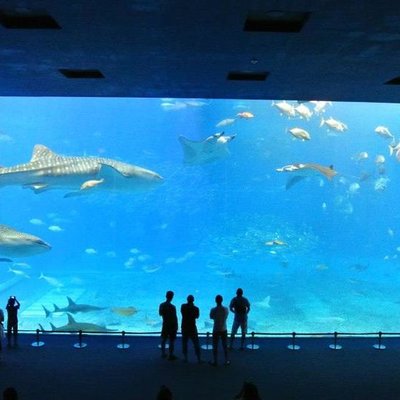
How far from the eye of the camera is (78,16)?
3.71 metres

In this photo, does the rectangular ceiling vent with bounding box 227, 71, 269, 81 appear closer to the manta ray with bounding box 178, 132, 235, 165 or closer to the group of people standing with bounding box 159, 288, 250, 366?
the group of people standing with bounding box 159, 288, 250, 366

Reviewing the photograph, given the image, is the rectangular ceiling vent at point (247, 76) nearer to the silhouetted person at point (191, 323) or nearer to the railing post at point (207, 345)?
the silhouetted person at point (191, 323)

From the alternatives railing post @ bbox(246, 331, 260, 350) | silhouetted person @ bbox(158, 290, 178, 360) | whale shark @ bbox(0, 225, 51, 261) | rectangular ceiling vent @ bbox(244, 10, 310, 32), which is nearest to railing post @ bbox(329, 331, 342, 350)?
railing post @ bbox(246, 331, 260, 350)

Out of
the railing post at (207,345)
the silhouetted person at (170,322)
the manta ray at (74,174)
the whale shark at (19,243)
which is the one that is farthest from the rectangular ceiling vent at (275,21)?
the whale shark at (19,243)

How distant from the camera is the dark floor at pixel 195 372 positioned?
4.54 metres

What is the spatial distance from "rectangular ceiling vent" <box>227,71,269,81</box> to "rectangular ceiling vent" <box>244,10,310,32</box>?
58.1 inches

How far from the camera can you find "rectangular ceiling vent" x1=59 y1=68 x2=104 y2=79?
5.59 meters

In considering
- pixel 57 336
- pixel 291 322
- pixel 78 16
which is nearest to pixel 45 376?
pixel 57 336

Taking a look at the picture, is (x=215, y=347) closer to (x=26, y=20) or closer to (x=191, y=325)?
(x=191, y=325)

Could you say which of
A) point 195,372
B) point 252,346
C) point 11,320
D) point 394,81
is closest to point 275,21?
point 394,81

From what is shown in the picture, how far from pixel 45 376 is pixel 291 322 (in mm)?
24393

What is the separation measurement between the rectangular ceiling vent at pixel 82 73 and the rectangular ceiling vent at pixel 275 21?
239cm

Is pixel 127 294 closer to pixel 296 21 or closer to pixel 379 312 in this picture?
pixel 379 312

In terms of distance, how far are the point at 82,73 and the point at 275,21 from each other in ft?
9.61
